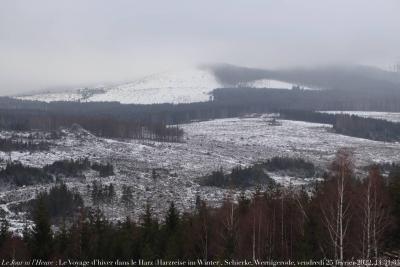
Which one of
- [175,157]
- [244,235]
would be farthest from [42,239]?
[175,157]

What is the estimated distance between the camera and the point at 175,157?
5640 inches

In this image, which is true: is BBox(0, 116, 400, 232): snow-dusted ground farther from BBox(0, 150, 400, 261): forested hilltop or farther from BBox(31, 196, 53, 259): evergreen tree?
BBox(31, 196, 53, 259): evergreen tree

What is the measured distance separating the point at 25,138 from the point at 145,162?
209ft

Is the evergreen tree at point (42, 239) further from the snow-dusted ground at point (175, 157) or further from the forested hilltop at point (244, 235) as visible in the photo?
the snow-dusted ground at point (175, 157)

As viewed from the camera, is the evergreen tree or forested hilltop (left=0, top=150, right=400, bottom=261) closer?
forested hilltop (left=0, top=150, right=400, bottom=261)

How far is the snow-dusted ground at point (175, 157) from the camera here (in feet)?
307

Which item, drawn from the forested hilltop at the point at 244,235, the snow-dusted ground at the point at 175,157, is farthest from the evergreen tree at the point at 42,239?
the snow-dusted ground at the point at 175,157

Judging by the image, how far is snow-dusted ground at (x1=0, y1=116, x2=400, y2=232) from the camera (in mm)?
93625

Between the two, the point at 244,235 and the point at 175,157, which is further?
the point at 175,157

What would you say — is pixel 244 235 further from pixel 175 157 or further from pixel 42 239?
pixel 175 157

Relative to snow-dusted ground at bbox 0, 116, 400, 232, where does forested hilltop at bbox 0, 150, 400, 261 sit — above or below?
above

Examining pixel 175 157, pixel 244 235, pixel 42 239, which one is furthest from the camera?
pixel 175 157

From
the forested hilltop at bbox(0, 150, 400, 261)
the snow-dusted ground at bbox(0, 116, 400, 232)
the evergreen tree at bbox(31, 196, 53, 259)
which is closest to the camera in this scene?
the forested hilltop at bbox(0, 150, 400, 261)

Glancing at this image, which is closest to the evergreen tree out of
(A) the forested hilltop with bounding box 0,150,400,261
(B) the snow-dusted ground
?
(A) the forested hilltop with bounding box 0,150,400,261
